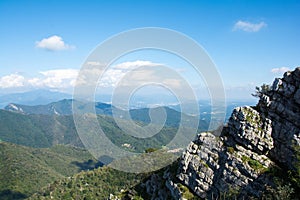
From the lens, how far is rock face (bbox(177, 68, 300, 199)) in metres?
38.1

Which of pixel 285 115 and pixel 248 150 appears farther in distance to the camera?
pixel 248 150

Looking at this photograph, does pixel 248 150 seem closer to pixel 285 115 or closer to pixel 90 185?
pixel 285 115

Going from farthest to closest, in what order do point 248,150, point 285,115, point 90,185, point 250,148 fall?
point 90,185 → point 250,148 → point 248,150 → point 285,115

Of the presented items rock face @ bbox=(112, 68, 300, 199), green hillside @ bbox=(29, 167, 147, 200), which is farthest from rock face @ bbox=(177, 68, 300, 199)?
green hillside @ bbox=(29, 167, 147, 200)

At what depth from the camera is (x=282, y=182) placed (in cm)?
3584

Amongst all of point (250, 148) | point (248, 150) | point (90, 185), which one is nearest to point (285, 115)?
point (250, 148)

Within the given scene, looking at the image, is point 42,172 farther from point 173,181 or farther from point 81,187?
point 173,181

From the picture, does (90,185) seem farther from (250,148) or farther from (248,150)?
(250,148)

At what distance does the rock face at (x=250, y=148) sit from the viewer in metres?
38.1

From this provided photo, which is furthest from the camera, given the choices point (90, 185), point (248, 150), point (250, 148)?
point (90, 185)

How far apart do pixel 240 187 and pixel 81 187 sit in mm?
88704

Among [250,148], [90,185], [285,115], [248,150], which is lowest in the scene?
[90,185]

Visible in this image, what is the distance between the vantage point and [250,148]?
1619 inches

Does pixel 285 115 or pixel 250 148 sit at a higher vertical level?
pixel 285 115
